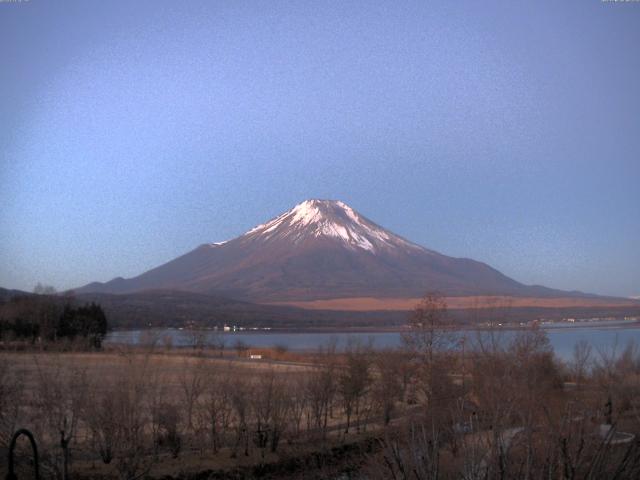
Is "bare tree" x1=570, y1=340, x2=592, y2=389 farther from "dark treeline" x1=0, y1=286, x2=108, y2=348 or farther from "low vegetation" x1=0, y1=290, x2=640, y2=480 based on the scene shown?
"dark treeline" x1=0, y1=286, x2=108, y2=348

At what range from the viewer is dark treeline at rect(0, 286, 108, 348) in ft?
178

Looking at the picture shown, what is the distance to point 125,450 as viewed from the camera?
15.4 metres

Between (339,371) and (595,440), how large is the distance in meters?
17.0

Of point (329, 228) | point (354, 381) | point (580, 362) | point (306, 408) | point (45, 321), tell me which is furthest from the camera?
point (329, 228)

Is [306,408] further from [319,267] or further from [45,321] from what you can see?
[319,267]

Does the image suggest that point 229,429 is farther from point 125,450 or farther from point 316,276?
point 316,276

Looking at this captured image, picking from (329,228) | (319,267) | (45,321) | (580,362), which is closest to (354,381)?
(580,362)

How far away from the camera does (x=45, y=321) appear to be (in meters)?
56.9

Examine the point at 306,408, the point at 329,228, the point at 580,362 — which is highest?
the point at 329,228

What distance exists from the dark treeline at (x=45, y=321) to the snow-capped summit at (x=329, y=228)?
10249 cm

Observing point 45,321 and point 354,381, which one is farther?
point 45,321

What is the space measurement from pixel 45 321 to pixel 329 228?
372ft

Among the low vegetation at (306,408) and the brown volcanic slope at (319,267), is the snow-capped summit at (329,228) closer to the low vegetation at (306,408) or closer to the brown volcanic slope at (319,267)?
the brown volcanic slope at (319,267)

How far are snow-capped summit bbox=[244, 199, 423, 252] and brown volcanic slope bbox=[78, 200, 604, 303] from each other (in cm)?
21
